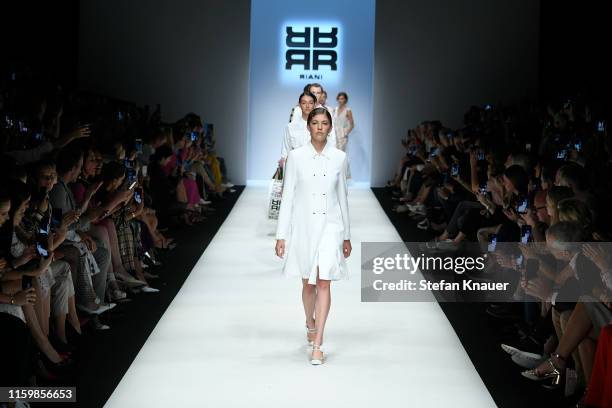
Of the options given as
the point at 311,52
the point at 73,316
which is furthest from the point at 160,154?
the point at 311,52

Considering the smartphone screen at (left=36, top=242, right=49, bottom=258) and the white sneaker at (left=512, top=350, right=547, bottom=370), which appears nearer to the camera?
the smartphone screen at (left=36, top=242, right=49, bottom=258)

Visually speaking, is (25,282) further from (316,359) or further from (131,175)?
(131,175)

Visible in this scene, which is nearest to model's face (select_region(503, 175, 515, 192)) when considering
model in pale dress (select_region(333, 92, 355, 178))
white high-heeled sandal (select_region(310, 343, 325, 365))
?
white high-heeled sandal (select_region(310, 343, 325, 365))

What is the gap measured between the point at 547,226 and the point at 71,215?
2349mm

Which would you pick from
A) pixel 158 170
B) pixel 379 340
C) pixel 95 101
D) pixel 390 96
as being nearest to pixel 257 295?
pixel 379 340

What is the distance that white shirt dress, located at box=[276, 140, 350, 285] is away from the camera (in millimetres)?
4383

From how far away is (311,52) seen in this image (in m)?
12.2

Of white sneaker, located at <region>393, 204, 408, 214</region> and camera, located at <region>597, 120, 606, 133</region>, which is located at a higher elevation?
camera, located at <region>597, 120, 606, 133</region>

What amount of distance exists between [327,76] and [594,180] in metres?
7.17

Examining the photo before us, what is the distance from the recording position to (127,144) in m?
7.54

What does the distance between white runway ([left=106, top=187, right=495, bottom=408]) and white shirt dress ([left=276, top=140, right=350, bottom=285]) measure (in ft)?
1.47

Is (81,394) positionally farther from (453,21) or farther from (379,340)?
(453,21)

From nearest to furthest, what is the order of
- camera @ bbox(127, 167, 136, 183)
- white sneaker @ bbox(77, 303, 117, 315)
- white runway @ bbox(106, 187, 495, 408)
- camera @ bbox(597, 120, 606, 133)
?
white runway @ bbox(106, 187, 495, 408)
white sneaker @ bbox(77, 303, 117, 315)
camera @ bbox(127, 167, 136, 183)
camera @ bbox(597, 120, 606, 133)

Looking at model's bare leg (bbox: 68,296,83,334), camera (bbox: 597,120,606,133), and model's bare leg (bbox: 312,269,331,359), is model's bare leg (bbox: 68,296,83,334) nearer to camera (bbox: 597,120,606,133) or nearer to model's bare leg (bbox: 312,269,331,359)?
model's bare leg (bbox: 312,269,331,359)
